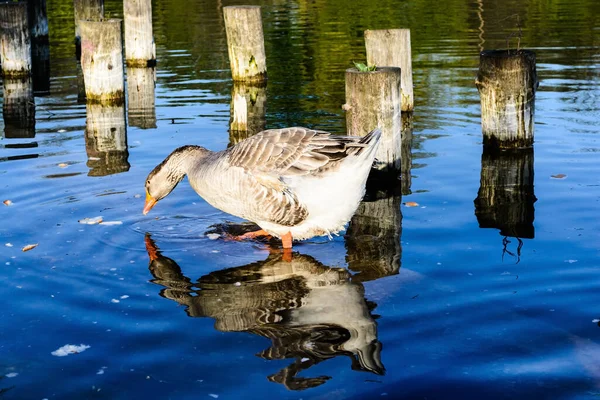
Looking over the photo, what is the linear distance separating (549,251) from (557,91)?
8.71 metres

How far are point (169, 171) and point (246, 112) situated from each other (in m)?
4.70

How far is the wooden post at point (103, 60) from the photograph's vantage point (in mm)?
13648

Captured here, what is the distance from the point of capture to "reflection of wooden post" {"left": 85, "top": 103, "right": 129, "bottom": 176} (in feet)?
35.4

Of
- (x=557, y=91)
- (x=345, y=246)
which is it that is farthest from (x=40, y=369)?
(x=557, y=91)

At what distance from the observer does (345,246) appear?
25.1 feet

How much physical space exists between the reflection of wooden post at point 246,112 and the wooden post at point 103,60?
6.97 ft

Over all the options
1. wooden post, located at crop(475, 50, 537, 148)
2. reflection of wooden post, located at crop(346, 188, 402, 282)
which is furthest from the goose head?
wooden post, located at crop(475, 50, 537, 148)

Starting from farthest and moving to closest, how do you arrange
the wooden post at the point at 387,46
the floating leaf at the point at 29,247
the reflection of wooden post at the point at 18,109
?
the reflection of wooden post at the point at 18,109
the wooden post at the point at 387,46
the floating leaf at the point at 29,247

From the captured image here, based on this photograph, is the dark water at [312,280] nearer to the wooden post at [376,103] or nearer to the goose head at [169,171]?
the goose head at [169,171]

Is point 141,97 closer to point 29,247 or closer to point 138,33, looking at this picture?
point 138,33

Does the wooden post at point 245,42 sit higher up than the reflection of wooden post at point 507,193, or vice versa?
the wooden post at point 245,42

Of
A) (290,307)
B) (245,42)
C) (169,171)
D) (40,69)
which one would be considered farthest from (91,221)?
(40,69)

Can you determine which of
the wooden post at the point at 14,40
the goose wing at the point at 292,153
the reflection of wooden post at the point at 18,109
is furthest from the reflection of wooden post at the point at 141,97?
the goose wing at the point at 292,153

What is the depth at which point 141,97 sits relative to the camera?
637 inches
